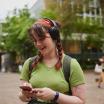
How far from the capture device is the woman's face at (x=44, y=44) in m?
3.68

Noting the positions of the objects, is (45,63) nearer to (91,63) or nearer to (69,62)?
(69,62)

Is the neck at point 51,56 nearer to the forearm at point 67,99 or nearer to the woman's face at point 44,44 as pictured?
the woman's face at point 44,44

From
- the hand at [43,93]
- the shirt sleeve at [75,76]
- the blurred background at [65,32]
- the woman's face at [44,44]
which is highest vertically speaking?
the woman's face at [44,44]

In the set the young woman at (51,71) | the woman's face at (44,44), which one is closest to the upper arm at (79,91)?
the young woman at (51,71)

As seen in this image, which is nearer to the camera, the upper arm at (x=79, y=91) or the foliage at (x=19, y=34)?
the upper arm at (x=79, y=91)

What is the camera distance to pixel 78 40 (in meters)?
44.2

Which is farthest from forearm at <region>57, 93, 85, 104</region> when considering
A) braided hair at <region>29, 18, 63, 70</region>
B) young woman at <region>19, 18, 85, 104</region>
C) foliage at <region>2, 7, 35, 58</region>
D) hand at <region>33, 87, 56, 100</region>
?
foliage at <region>2, 7, 35, 58</region>

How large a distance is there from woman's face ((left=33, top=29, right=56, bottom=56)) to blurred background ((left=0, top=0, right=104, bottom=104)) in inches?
1261

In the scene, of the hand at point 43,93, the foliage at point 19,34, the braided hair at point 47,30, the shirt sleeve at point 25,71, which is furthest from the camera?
the foliage at point 19,34

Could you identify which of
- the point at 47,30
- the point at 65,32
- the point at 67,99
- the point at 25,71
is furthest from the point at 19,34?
the point at 67,99

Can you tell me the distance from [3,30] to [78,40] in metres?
7.01

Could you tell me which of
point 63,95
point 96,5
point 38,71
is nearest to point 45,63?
point 38,71

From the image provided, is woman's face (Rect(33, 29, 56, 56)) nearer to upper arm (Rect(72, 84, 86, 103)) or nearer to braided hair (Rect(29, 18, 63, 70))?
braided hair (Rect(29, 18, 63, 70))

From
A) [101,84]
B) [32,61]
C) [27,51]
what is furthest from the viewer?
[27,51]
